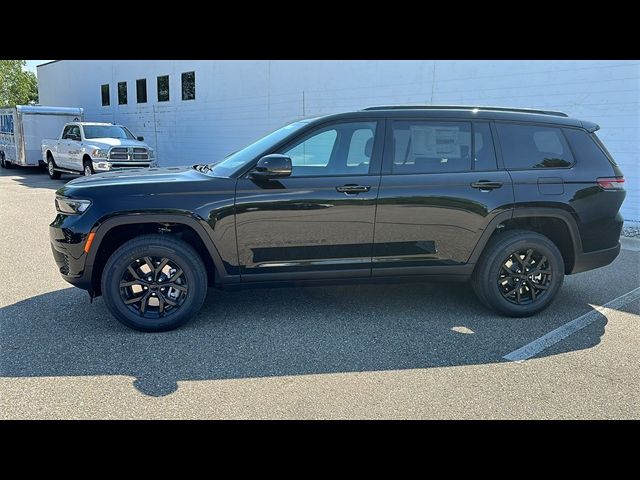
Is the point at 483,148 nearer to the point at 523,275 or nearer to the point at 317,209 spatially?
the point at 523,275

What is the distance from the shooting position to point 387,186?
4141mm

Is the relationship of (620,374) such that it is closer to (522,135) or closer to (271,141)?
(522,135)

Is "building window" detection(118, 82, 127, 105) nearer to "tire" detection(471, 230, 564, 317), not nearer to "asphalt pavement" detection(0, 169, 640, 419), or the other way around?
"asphalt pavement" detection(0, 169, 640, 419)

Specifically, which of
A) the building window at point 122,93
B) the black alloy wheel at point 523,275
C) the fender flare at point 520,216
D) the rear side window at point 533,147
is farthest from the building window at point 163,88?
the black alloy wheel at point 523,275

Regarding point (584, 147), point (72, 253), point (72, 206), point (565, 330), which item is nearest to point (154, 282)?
point (72, 253)

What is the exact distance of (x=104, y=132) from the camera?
50.1ft

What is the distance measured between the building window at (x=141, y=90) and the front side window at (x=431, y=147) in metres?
18.8

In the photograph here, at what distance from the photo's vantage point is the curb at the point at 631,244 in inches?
284

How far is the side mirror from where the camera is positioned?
3865mm

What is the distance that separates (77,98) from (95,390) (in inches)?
1044

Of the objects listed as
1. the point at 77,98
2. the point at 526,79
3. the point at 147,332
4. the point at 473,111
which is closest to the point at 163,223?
the point at 147,332

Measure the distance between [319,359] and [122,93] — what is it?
71.7 feet

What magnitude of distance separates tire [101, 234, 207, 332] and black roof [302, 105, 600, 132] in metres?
1.62

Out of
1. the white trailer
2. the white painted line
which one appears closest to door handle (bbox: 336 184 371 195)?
the white painted line
